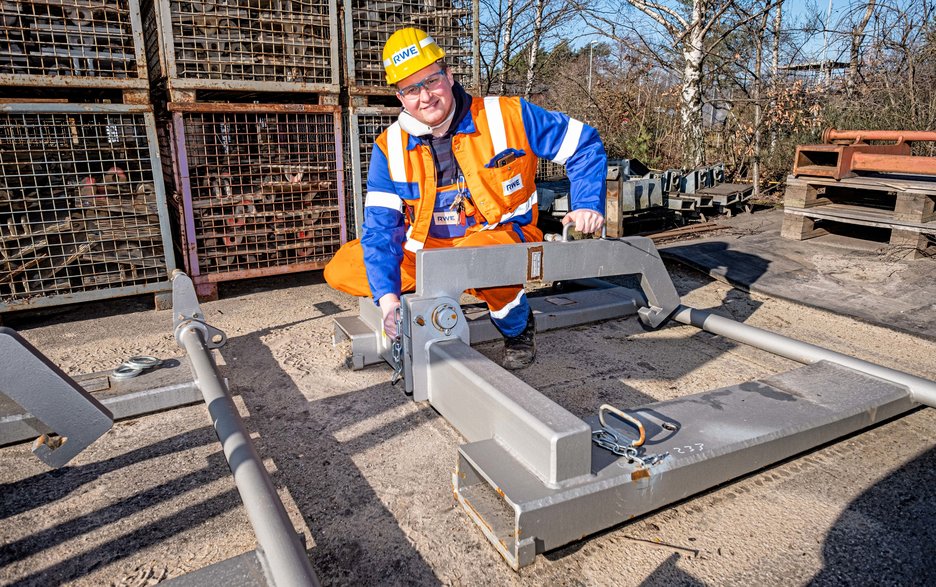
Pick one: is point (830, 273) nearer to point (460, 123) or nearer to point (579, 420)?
point (460, 123)

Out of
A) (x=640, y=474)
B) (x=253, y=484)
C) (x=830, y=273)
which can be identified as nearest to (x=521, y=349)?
(x=640, y=474)

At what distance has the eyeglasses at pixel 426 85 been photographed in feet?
8.76

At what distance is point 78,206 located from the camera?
368 cm

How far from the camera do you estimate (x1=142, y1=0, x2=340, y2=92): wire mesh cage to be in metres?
3.74

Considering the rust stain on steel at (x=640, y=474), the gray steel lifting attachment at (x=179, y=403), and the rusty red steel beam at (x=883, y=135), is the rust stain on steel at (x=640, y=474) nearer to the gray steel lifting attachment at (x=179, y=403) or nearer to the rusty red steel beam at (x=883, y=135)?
the gray steel lifting attachment at (x=179, y=403)

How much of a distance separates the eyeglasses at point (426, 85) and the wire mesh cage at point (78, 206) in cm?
200

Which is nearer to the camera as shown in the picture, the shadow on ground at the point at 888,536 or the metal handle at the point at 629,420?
the shadow on ground at the point at 888,536

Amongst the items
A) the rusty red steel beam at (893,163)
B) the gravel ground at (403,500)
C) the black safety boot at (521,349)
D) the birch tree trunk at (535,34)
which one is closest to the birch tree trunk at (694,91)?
the birch tree trunk at (535,34)

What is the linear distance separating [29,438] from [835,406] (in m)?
2.91

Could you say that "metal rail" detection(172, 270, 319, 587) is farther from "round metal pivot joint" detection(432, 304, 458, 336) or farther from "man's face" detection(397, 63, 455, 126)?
"man's face" detection(397, 63, 455, 126)

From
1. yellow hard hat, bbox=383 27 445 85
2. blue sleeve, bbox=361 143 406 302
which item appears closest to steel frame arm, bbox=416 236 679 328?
blue sleeve, bbox=361 143 406 302

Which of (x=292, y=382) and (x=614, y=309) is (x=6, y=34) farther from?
(x=614, y=309)

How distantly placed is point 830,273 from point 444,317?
354 centimetres

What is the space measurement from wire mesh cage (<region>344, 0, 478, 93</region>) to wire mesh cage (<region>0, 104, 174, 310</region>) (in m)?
1.45
